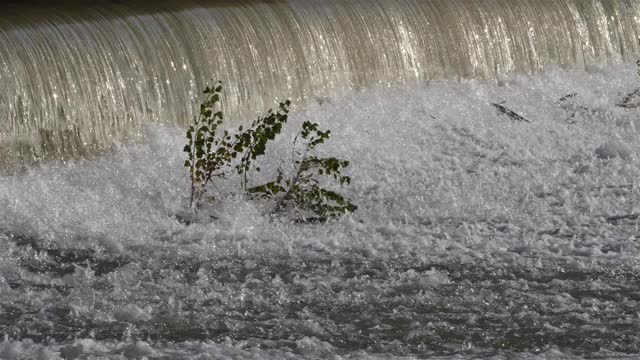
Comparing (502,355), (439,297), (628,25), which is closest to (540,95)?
(628,25)

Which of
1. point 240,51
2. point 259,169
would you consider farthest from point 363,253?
point 240,51

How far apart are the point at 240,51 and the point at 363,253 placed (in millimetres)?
2286

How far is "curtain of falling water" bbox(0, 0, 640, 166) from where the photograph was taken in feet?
22.6

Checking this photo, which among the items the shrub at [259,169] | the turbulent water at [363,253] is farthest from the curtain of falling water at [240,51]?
the shrub at [259,169]

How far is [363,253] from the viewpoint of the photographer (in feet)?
19.2

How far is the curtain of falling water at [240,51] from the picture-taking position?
6.90 m

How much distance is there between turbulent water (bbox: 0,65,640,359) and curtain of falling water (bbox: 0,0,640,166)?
0.21m

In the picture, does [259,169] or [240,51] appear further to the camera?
[240,51]

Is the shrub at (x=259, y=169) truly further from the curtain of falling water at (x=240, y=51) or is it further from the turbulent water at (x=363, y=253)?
the curtain of falling water at (x=240, y=51)

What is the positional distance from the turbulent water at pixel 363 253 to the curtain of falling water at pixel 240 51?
8.5 inches

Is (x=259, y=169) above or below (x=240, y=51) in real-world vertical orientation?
below

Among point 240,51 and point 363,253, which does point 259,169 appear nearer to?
point 363,253

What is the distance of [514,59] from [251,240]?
12.1 feet

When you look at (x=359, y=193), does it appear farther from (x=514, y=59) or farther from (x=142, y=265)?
(x=514, y=59)
